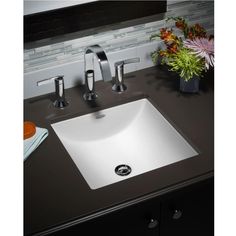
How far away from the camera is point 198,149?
1.45 meters

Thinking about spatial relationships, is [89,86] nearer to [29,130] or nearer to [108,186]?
[29,130]

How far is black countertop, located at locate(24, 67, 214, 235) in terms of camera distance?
4.10ft

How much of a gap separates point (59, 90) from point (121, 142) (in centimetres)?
29

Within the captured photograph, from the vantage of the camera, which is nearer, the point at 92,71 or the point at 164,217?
the point at 164,217

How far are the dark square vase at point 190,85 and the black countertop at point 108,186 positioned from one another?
22mm

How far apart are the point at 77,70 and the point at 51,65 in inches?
4.2

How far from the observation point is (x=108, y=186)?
1320mm

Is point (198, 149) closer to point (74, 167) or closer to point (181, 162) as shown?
point (181, 162)

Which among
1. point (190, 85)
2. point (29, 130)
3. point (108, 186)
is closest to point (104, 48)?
point (190, 85)

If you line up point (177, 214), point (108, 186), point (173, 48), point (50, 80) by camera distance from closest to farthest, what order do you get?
1. point (108, 186)
2. point (177, 214)
3. point (50, 80)
4. point (173, 48)

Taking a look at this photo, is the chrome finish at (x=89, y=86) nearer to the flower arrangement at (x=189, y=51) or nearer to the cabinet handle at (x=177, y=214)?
the flower arrangement at (x=189, y=51)

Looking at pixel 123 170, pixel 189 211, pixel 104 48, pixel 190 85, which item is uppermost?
pixel 104 48
